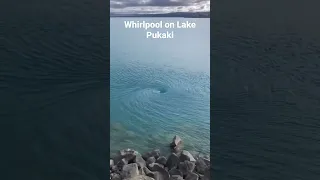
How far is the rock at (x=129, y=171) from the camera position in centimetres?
410

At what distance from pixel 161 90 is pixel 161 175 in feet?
2.21

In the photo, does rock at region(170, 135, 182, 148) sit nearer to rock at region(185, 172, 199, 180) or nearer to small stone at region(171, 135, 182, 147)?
small stone at region(171, 135, 182, 147)

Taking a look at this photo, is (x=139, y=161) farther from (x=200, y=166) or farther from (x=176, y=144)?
(x=200, y=166)

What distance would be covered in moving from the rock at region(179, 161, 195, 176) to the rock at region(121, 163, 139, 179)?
1.16ft

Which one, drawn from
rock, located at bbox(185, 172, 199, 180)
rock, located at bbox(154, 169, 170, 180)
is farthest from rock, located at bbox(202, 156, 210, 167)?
rock, located at bbox(154, 169, 170, 180)

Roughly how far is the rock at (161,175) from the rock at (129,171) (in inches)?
5.9
